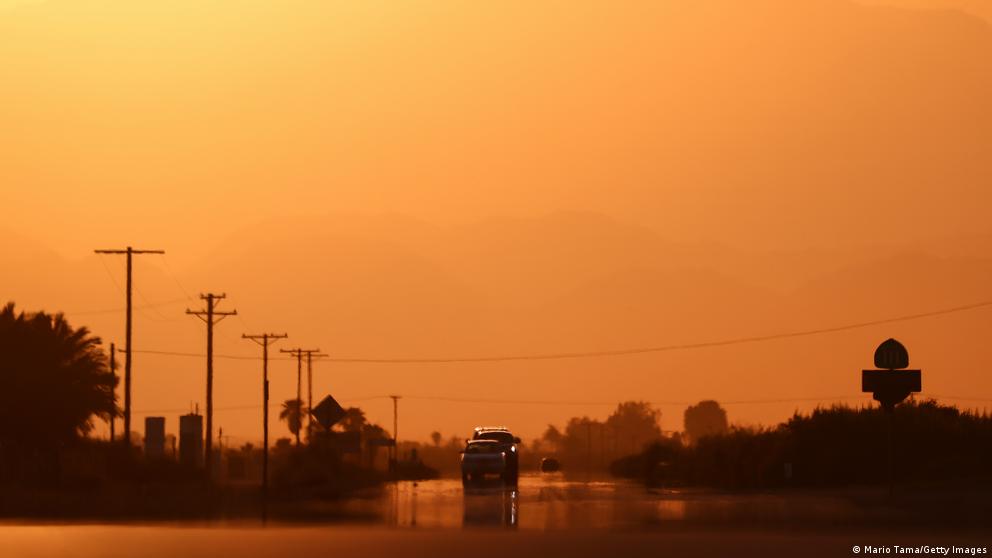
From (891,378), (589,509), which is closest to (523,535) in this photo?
(589,509)

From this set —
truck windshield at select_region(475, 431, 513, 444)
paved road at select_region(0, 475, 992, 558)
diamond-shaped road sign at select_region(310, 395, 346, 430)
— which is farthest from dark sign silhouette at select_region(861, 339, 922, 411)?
truck windshield at select_region(475, 431, 513, 444)

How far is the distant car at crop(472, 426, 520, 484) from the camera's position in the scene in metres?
63.7

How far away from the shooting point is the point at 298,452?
83.0 meters

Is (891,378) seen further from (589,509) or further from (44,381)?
(44,381)

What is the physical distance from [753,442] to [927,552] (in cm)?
4718

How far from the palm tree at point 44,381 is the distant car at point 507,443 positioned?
55.1 ft

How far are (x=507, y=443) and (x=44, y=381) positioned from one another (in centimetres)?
1957

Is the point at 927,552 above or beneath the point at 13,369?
beneath

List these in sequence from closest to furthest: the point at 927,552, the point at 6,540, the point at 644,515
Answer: the point at 927,552 → the point at 6,540 → the point at 644,515

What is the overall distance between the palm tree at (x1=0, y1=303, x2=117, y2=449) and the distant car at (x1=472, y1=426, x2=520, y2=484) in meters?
16.8

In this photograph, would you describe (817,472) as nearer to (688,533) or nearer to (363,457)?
(688,533)

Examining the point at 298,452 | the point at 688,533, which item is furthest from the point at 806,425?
the point at 688,533

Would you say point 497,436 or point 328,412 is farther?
point 497,436

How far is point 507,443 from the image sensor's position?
218 feet
